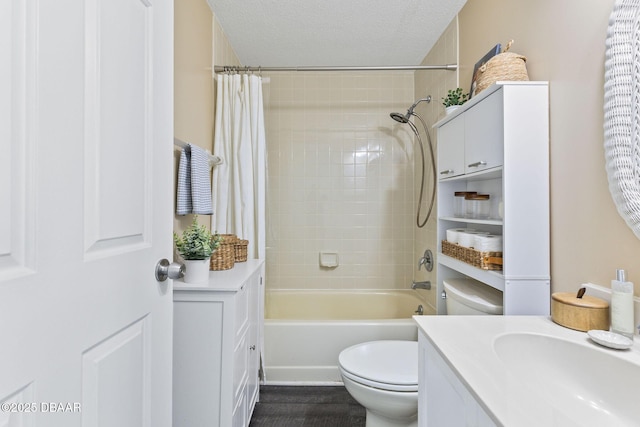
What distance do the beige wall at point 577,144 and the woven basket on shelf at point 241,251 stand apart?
1.44 m

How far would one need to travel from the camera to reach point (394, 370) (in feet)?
4.66

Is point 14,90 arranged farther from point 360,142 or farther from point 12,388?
point 360,142

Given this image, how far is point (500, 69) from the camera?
1264 mm

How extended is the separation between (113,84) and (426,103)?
2.34m

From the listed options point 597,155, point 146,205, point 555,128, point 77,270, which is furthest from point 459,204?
point 77,270

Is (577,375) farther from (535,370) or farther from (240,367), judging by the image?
(240,367)

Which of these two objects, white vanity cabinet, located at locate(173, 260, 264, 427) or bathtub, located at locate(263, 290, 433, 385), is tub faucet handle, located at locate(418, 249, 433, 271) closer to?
bathtub, located at locate(263, 290, 433, 385)

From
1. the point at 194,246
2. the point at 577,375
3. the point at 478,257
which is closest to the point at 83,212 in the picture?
the point at 194,246

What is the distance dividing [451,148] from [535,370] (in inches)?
41.3

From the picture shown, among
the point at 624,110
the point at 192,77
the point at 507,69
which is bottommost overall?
the point at 624,110

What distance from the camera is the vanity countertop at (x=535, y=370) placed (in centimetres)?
57

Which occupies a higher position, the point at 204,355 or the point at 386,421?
the point at 204,355

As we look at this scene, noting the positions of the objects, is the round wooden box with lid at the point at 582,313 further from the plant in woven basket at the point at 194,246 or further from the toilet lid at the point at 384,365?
the plant in woven basket at the point at 194,246

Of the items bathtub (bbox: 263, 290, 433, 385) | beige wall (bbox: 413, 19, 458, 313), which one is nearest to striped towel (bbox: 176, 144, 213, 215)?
bathtub (bbox: 263, 290, 433, 385)
